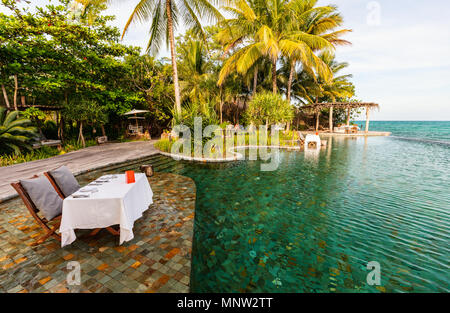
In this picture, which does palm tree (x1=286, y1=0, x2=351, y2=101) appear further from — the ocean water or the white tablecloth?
the white tablecloth

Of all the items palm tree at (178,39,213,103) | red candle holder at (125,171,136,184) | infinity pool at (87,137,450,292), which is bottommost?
infinity pool at (87,137,450,292)

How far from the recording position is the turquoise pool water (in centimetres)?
247

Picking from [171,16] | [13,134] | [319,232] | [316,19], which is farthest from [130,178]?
[316,19]

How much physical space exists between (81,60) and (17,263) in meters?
13.0

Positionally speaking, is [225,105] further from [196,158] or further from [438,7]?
[438,7]

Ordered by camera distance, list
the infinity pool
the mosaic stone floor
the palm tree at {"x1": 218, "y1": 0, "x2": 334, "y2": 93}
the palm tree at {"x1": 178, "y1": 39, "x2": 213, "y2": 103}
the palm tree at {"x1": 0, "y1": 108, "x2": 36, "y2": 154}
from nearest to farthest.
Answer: the mosaic stone floor
the infinity pool
the palm tree at {"x1": 0, "y1": 108, "x2": 36, "y2": 154}
the palm tree at {"x1": 218, "y1": 0, "x2": 334, "y2": 93}
the palm tree at {"x1": 178, "y1": 39, "x2": 213, "y2": 103}

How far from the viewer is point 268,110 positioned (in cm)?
1384

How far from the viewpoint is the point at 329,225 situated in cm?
379

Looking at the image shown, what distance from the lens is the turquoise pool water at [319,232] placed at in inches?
97.2

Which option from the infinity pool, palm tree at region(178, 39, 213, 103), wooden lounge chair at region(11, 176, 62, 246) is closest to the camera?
the infinity pool

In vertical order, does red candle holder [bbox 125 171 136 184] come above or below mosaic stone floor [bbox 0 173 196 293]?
above

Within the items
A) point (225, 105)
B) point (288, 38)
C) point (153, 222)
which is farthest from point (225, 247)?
point (225, 105)

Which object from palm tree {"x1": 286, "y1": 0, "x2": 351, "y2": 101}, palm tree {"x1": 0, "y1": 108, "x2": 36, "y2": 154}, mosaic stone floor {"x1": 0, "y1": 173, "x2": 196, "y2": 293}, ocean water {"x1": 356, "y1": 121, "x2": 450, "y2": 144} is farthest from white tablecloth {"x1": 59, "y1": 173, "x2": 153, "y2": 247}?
ocean water {"x1": 356, "y1": 121, "x2": 450, "y2": 144}

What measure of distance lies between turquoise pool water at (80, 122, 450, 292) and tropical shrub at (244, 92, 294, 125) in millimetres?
7756
